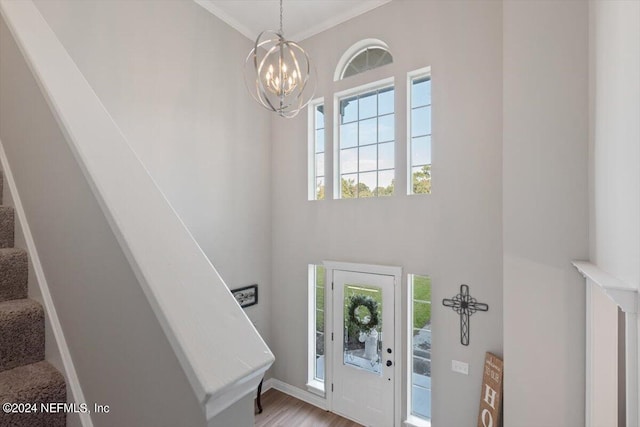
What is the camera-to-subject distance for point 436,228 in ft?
10.8

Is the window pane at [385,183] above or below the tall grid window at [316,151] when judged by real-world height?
below

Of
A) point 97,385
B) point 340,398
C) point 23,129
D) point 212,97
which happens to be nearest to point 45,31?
point 23,129

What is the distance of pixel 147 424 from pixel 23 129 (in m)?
1.39

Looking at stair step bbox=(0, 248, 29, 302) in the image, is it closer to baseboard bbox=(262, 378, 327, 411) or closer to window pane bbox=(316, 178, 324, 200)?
window pane bbox=(316, 178, 324, 200)

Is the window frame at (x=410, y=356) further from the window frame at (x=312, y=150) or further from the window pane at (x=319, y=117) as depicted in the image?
the window pane at (x=319, y=117)

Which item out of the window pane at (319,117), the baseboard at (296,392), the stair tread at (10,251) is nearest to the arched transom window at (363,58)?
the window pane at (319,117)

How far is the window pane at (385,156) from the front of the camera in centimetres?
380

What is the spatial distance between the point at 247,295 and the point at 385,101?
314 cm

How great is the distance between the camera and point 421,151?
356cm

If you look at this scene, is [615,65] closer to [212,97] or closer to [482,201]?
[482,201]

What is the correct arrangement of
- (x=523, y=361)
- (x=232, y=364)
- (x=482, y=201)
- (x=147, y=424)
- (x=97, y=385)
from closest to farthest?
(x=232, y=364)
(x=147, y=424)
(x=97, y=385)
(x=523, y=361)
(x=482, y=201)

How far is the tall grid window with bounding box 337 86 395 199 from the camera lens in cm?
382

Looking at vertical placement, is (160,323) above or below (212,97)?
below

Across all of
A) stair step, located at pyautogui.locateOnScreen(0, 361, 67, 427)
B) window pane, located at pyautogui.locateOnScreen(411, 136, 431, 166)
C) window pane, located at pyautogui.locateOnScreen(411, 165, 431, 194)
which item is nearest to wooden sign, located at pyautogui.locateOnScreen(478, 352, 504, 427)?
window pane, located at pyautogui.locateOnScreen(411, 165, 431, 194)
